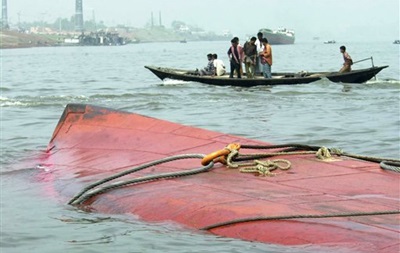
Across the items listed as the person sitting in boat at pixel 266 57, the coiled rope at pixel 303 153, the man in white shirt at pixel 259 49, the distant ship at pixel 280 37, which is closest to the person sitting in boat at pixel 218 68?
the man in white shirt at pixel 259 49

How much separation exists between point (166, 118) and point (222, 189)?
10.3 metres

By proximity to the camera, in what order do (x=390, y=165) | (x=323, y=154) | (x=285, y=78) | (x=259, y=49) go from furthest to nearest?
(x=259, y=49) < (x=285, y=78) < (x=323, y=154) < (x=390, y=165)

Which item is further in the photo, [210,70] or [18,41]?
[18,41]

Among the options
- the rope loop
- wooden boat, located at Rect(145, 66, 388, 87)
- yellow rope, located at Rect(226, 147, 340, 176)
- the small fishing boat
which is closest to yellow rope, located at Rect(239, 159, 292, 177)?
yellow rope, located at Rect(226, 147, 340, 176)

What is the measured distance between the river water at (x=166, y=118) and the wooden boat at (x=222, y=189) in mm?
151

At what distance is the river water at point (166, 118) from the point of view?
6008 millimetres

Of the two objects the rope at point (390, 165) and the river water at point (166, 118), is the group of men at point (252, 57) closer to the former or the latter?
the river water at point (166, 118)

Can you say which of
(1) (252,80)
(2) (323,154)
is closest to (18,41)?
(1) (252,80)

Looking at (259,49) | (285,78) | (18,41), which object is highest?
(18,41)

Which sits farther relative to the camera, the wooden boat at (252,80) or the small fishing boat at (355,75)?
the small fishing boat at (355,75)

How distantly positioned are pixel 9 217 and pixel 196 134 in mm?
2679

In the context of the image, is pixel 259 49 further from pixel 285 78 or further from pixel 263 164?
pixel 263 164

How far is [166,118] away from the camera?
54.4ft

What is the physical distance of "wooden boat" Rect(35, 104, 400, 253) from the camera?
5.16 meters
